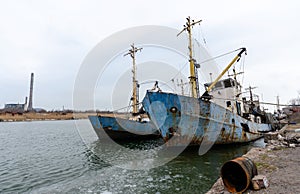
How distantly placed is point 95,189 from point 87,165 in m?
3.64

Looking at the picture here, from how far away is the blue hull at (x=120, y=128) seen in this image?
53.2 feet

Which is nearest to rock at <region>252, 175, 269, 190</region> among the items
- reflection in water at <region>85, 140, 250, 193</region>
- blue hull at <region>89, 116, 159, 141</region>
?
reflection in water at <region>85, 140, 250, 193</region>

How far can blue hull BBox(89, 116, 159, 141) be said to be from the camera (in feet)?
53.2

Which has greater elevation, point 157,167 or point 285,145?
point 285,145

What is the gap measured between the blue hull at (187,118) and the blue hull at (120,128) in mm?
6061

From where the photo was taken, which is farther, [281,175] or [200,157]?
[200,157]

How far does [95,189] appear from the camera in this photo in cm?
575

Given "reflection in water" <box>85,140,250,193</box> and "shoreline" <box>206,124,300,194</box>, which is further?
"reflection in water" <box>85,140,250,193</box>

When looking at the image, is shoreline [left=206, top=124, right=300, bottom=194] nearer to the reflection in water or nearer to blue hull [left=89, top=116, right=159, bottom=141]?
the reflection in water

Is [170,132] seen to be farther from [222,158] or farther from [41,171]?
[41,171]

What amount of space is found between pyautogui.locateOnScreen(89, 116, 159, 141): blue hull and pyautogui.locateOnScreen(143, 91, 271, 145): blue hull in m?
6.06

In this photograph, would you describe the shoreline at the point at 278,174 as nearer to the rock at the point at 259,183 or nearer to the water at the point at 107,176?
the rock at the point at 259,183

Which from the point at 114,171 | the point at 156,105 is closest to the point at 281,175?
the point at 114,171

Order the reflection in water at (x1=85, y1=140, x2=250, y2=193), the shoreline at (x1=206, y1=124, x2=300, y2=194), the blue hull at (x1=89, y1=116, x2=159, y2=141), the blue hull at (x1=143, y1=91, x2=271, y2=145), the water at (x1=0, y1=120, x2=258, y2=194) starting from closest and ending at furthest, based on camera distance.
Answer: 1. the shoreline at (x1=206, y1=124, x2=300, y2=194)
2. the reflection in water at (x1=85, y1=140, x2=250, y2=193)
3. the water at (x1=0, y1=120, x2=258, y2=194)
4. the blue hull at (x1=143, y1=91, x2=271, y2=145)
5. the blue hull at (x1=89, y1=116, x2=159, y2=141)
